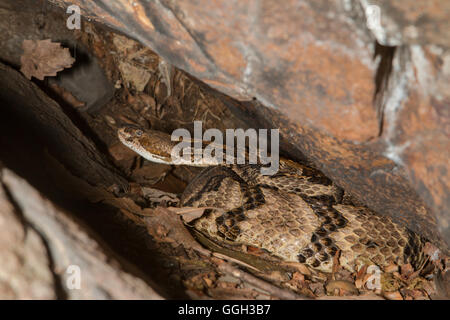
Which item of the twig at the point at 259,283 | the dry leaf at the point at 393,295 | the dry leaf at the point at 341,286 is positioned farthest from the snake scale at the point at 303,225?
the twig at the point at 259,283

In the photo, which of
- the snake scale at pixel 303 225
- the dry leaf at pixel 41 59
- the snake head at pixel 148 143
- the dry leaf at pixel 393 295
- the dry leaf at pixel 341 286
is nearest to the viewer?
the dry leaf at pixel 393 295

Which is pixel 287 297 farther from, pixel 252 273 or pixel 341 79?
pixel 341 79

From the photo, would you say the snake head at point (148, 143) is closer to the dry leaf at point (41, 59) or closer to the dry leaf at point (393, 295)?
the dry leaf at point (41, 59)

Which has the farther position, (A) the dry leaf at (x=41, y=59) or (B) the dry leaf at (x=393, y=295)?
(A) the dry leaf at (x=41, y=59)

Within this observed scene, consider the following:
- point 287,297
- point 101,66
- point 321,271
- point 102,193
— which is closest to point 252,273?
point 287,297

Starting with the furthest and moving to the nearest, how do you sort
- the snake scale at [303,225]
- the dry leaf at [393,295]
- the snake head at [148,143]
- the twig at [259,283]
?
the snake head at [148,143]
the snake scale at [303,225]
the dry leaf at [393,295]
the twig at [259,283]

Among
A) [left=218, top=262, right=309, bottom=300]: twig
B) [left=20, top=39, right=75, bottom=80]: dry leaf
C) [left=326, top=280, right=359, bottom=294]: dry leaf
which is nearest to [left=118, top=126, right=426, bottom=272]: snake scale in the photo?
[left=326, top=280, right=359, bottom=294]: dry leaf

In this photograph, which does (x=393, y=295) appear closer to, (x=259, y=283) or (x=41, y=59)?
(x=259, y=283)
